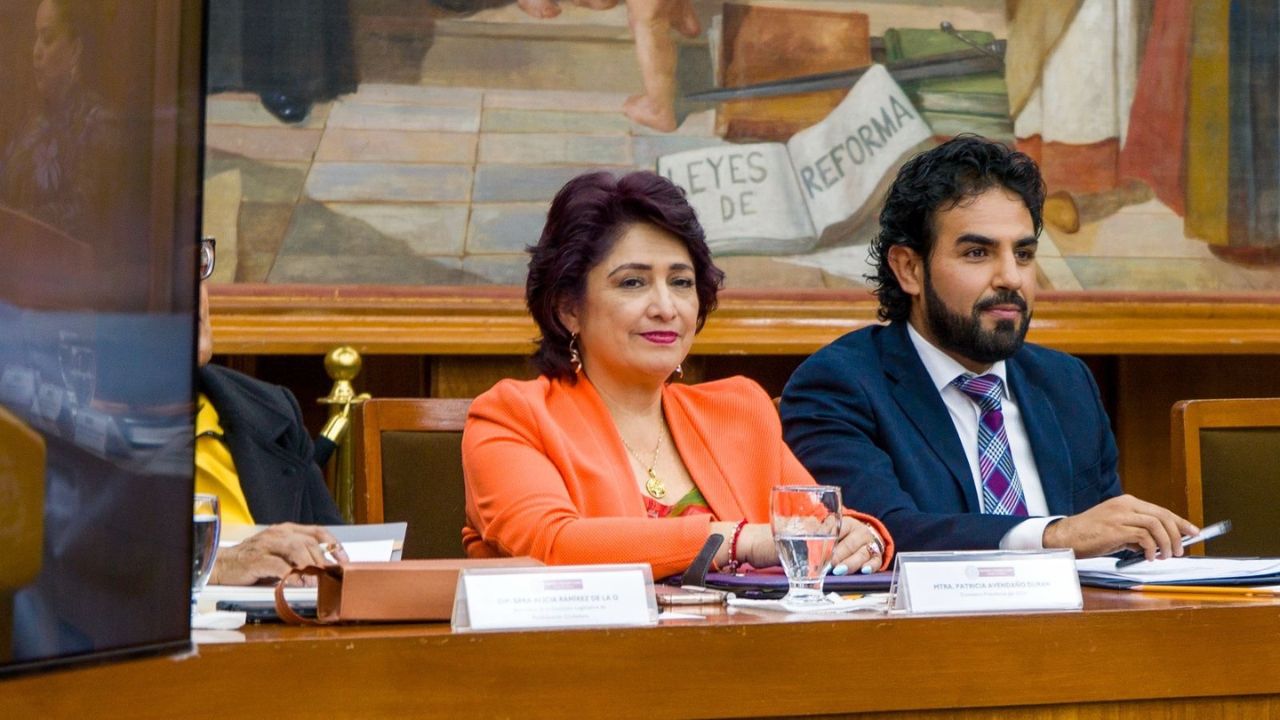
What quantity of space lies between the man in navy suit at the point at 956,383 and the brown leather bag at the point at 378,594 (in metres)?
0.95

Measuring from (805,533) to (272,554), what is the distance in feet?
1.94

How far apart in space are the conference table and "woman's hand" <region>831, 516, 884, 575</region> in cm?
46

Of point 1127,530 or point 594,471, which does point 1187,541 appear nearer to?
point 1127,530

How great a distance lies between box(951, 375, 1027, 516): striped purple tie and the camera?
7.38 ft

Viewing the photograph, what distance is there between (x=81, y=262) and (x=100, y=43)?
0.25ft

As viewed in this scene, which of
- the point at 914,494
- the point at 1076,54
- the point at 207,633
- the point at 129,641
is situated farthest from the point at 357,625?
the point at 1076,54

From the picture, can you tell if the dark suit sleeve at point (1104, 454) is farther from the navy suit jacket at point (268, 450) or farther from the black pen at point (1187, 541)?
the navy suit jacket at point (268, 450)

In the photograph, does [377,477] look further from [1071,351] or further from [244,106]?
[1071,351]

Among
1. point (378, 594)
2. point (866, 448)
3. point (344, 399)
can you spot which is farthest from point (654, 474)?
point (344, 399)

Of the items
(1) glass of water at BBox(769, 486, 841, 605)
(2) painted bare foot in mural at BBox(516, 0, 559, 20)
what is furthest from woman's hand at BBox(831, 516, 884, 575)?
(2) painted bare foot in mural at BBox(516, 0, 559, 20)

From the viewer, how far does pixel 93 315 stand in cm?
53

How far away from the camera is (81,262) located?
20.7 inches

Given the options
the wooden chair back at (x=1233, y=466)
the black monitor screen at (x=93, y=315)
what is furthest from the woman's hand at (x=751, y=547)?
the black monitor screen at (x=93, y=315)

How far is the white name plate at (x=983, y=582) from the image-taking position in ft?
4.27
